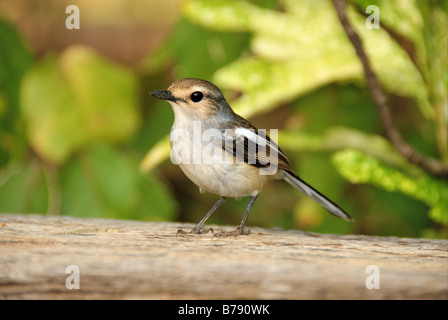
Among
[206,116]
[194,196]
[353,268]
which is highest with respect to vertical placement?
[194,196]

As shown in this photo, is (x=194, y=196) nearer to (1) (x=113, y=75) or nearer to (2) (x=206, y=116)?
(1) (x=113, y=75)

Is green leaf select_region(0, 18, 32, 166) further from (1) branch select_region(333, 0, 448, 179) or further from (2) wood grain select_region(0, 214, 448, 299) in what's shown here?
(1) branch select_region(333, 0, 448, 179)

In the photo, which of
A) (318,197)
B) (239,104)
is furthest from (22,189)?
(318,197)

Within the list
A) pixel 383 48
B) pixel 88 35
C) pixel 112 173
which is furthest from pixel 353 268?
pixel 88 35

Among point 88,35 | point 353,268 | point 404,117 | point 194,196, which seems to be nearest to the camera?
point 353,268

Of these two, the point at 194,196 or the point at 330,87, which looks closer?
the point at 330,87

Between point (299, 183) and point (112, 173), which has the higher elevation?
point (112, 173)
